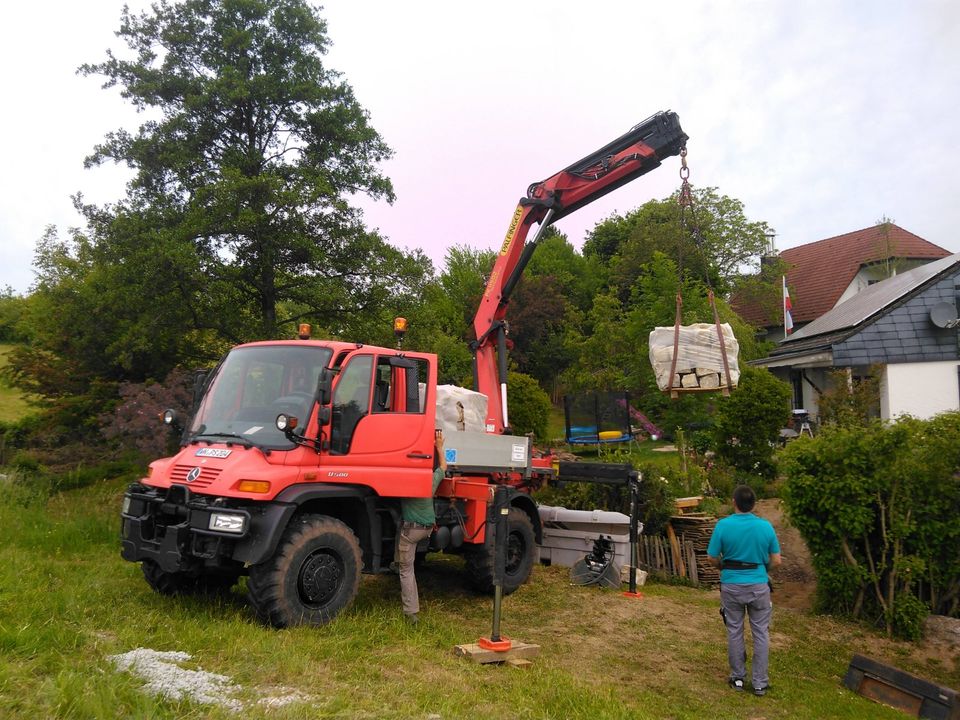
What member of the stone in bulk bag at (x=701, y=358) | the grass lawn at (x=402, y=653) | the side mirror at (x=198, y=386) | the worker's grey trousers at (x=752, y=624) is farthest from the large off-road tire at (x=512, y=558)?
the side mirror at (x=198, y=386)

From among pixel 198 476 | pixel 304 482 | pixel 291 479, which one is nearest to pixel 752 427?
pixel 304 482

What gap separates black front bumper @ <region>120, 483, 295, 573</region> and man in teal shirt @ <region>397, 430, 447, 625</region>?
1.35m

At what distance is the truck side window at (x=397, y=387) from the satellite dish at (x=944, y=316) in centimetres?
1751

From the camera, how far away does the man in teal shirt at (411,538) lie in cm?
722

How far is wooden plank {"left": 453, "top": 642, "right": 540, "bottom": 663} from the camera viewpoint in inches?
239

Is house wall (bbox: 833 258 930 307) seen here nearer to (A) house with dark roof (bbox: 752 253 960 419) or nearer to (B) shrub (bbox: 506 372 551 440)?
(A) house with dark roof (bbox: 752 253 960 419)

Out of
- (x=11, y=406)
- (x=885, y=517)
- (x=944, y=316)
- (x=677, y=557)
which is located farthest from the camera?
(x=11, y=406)

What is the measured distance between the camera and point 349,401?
23.6 feet

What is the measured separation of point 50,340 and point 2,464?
11.4 feet

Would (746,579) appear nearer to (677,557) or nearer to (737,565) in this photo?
(737,565)

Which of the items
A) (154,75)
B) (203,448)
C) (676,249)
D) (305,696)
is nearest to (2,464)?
(154,75)

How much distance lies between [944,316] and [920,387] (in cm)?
196

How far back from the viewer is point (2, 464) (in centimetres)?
1595

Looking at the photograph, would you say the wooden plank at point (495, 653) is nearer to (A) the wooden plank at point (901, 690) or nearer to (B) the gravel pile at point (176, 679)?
(B) the gravel pile at point (176, 679)
